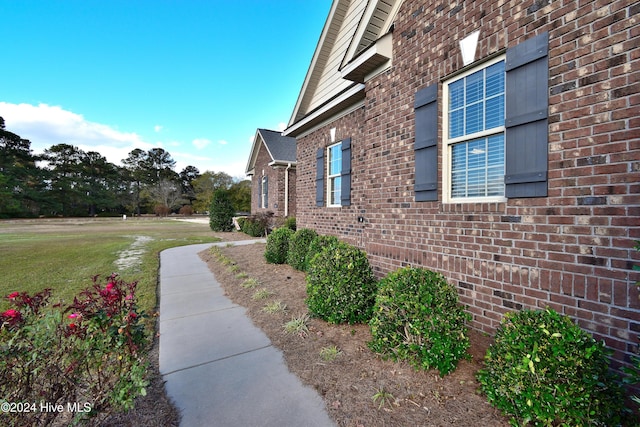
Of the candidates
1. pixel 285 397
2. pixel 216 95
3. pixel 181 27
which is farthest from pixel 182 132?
pixel 285 397

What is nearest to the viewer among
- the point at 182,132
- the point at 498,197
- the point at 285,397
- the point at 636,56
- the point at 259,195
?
the point at 636,56

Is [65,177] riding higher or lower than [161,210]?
higher

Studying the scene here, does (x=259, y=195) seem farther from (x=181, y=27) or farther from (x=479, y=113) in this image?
(x=479, y=113)

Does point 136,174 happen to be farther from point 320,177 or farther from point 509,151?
point 509,151

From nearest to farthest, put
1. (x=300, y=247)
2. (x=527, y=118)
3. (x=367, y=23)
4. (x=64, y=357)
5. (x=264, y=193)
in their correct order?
(x=64, y=357) → (x=527, y=118) → (x=367, y=23) → (x=300, y=247) → (x=264, y=193)

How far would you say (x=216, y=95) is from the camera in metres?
19.1

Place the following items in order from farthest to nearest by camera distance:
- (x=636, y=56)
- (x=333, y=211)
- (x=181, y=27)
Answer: (x=181, y=27), (x=333, y=211), (x=636, y=56)

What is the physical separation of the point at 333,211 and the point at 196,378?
489 centimetres

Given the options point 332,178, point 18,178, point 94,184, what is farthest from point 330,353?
point 94,184

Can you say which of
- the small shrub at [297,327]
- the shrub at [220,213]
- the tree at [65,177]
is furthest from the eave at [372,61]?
the tree at [65,177]

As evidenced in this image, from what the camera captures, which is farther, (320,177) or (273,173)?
(273,173)

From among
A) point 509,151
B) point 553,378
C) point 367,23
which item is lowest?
point 553,378

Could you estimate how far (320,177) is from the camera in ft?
24.3

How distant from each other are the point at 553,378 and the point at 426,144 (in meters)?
2.78
